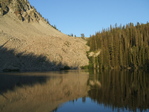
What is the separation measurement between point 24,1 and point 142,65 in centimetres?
12487

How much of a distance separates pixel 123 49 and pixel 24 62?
4938cm

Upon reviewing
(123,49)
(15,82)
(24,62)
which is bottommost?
(15,82)

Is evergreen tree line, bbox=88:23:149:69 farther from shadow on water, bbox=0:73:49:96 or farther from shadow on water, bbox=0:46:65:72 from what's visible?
shadow on water, bbox=0:73:49:96

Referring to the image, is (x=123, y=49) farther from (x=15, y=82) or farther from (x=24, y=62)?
(x=15, y=82)

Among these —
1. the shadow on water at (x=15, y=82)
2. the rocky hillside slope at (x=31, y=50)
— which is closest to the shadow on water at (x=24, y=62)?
the rocky hillside slope at (x=31, y=50)

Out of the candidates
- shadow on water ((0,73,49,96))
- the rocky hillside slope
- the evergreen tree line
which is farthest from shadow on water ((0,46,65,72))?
shadow on water ((0,73,49,96))

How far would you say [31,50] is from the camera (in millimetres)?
99750

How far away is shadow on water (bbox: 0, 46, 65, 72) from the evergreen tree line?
74.7ft

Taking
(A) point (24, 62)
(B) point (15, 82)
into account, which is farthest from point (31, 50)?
(B) point (15, 82)

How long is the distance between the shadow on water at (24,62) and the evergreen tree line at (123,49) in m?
22.8

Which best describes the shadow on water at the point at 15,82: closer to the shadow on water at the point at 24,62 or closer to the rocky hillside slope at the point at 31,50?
the rocky hillside slope at the point at 31,50

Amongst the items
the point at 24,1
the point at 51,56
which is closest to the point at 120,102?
the point at 51,56

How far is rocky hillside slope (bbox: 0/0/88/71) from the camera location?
91.1 m

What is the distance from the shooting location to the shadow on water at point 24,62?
86.8 metres
